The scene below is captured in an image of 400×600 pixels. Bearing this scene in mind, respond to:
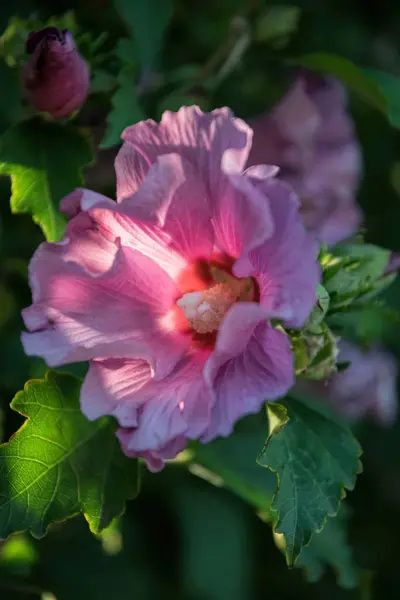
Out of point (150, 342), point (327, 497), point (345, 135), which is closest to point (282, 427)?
point (327, 497)

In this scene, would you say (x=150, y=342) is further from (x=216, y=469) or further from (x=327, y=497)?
(x=216, y=469)

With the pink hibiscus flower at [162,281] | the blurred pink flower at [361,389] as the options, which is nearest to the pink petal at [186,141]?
the pink hibiscus flower at [162,281]

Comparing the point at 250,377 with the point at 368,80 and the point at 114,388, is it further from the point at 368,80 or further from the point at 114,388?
the point at 368,80

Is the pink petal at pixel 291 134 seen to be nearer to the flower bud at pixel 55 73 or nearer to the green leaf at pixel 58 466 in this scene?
the flower bud at pixel 55 73

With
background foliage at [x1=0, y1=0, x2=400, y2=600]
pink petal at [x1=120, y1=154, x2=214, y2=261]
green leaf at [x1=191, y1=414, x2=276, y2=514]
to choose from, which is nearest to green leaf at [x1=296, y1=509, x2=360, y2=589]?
background foliage at [x1=0, y1=0, x2=400, y2=600]

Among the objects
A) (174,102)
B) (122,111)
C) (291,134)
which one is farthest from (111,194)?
(291,134)

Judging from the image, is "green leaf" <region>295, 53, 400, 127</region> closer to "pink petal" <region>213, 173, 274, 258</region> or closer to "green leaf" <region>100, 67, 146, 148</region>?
"green leaf" <region>100, 67, 146, 148</region>
